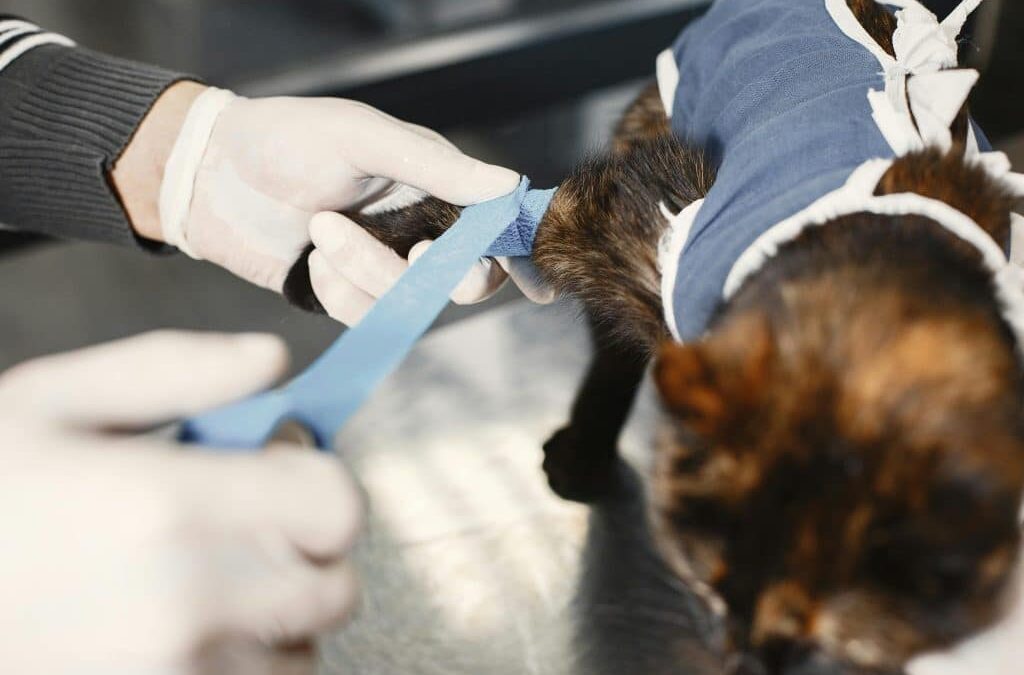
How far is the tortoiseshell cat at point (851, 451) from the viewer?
413 mm

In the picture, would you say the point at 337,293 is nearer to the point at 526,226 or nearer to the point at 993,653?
the point at 526,226

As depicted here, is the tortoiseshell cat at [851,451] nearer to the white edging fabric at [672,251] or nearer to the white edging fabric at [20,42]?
the white edging fabric at [672,251]

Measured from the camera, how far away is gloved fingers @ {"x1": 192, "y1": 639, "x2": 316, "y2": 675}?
39cm

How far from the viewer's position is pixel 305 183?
0.74 meters

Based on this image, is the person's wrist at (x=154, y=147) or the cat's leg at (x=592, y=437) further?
the cat's leg at (x=592, y=437)

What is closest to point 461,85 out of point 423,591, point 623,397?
point 623,397

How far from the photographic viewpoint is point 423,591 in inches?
34.2

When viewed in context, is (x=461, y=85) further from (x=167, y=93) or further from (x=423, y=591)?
(x=423, y=591)

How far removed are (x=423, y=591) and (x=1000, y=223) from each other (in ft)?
1.83

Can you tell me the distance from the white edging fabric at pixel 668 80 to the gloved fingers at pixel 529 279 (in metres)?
0.18

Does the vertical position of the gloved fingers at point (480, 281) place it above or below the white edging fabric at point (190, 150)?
below

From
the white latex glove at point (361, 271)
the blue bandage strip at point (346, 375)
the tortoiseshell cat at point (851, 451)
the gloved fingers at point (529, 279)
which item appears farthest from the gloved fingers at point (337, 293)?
the tortoiseshell cat at point (851, 451)

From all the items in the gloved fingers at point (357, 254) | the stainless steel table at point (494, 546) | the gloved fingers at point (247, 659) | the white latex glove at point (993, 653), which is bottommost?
the stainless steel table at point (494, 546)

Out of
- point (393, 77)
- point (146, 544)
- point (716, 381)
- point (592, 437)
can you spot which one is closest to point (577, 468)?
point (592, 437)
